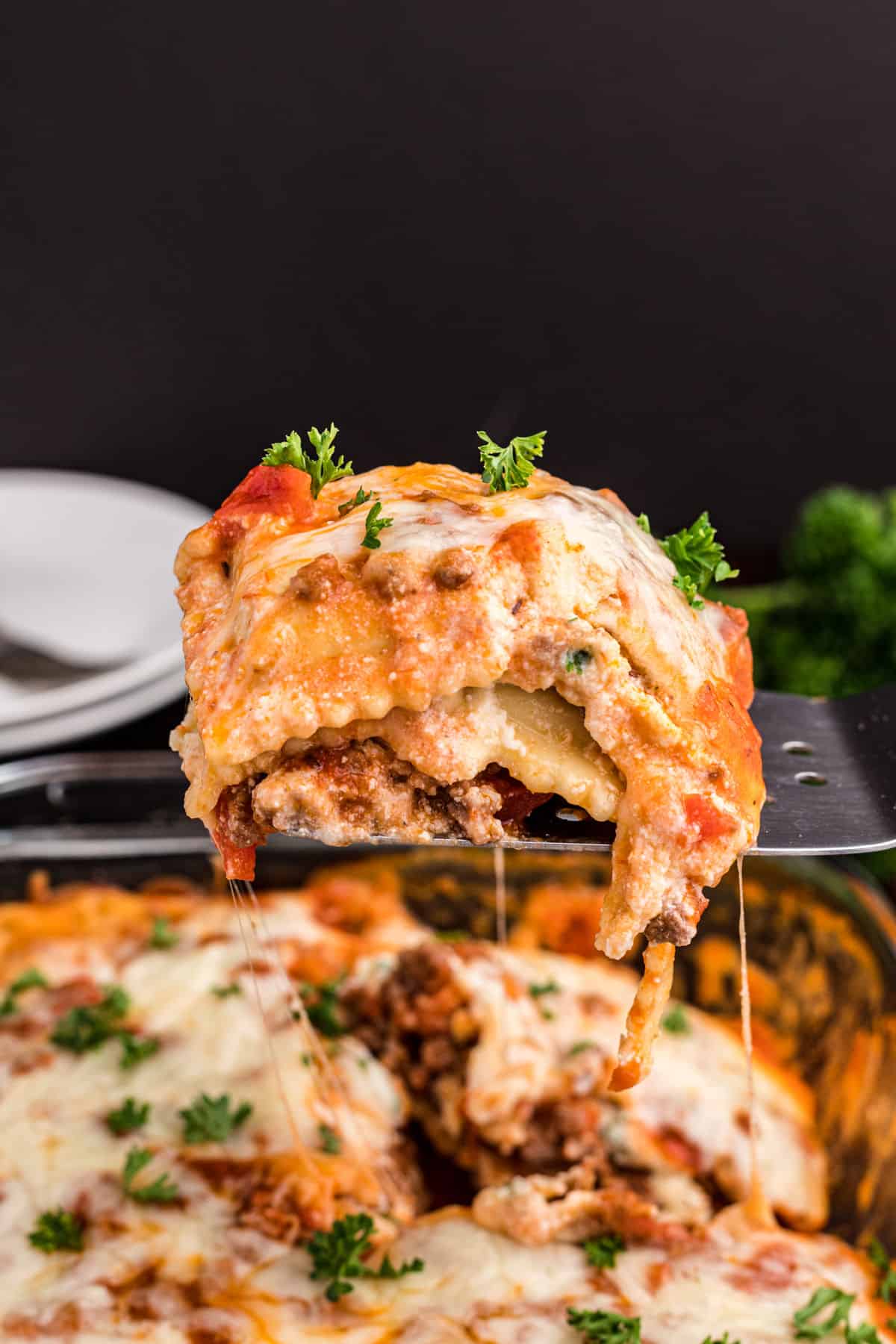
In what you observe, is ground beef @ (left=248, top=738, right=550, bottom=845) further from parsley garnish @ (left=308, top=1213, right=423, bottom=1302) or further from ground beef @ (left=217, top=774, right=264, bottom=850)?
parsley garnish @ (left=308, top=1213, right=423, bottom=1302)

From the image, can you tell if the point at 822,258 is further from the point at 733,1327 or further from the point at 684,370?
the point at 733,1327

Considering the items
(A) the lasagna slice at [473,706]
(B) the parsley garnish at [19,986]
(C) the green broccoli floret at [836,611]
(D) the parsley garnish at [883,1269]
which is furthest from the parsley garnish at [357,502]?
(C) the green broccoli floret at [836,611]

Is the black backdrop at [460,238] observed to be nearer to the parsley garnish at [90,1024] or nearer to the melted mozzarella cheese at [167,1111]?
the melted mozzarella cheese at [167,1111]

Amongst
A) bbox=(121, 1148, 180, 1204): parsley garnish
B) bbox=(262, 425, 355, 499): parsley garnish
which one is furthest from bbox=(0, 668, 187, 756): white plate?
bbox=(262, 425, 355, 499): parsley garnish

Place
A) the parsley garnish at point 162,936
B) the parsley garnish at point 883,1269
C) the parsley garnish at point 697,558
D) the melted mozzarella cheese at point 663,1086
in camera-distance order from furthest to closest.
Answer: the parsley garnish at point 162,936, the melted mozzarella cheese at point 663,1086, the parsley garnish at point 883,1269, the parsley garnish at point 697,558

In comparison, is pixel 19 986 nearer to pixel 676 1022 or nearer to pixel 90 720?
pixel 90 720

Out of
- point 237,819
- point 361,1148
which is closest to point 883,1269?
point 361,1148

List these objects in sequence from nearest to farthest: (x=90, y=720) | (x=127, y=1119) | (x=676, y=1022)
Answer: (x=127, y=1119)
(x=676, y=1022)
(x=90, y=720)
